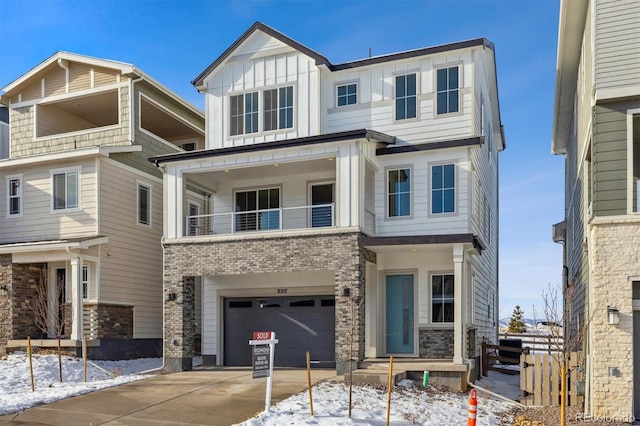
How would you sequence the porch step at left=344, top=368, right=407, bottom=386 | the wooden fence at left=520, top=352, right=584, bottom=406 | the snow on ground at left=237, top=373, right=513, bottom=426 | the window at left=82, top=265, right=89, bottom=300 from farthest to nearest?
the window at left=82, top=265, right=89, bottom=300
the porch step at left=344, top=368, right=407, bottom=386
the wooden fence at left=520, top=352, right=584, bottom=406
the snow on ground at left=237, top=373, right=513, bottom=426

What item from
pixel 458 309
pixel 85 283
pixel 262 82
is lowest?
pixel 458 309

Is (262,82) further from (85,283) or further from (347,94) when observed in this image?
(85,283)

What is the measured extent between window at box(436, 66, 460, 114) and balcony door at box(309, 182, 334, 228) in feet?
13.1

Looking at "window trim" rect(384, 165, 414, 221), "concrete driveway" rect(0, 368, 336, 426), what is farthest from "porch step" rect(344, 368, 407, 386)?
"window trim" rect(384, 165, 414, 221)

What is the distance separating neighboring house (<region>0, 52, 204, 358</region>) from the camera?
18516mm

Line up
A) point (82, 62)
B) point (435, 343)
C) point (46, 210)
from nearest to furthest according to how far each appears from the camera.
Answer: point (435, 343), point (46, 210), point (82, 62)

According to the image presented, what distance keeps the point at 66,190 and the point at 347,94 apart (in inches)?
392

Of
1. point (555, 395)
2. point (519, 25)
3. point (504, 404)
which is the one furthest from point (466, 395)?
point (519, 25)

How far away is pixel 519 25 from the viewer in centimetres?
1595

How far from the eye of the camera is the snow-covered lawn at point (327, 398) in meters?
10.3

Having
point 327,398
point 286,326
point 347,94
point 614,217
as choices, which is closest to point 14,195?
point 286,326

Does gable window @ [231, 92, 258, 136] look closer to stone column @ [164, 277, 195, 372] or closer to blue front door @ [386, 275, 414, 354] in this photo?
stone column @ [164, 277, 195, 372]

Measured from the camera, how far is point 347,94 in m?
17.8

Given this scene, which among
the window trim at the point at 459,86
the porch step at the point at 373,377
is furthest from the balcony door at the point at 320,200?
the porch step at the point at 373,377
